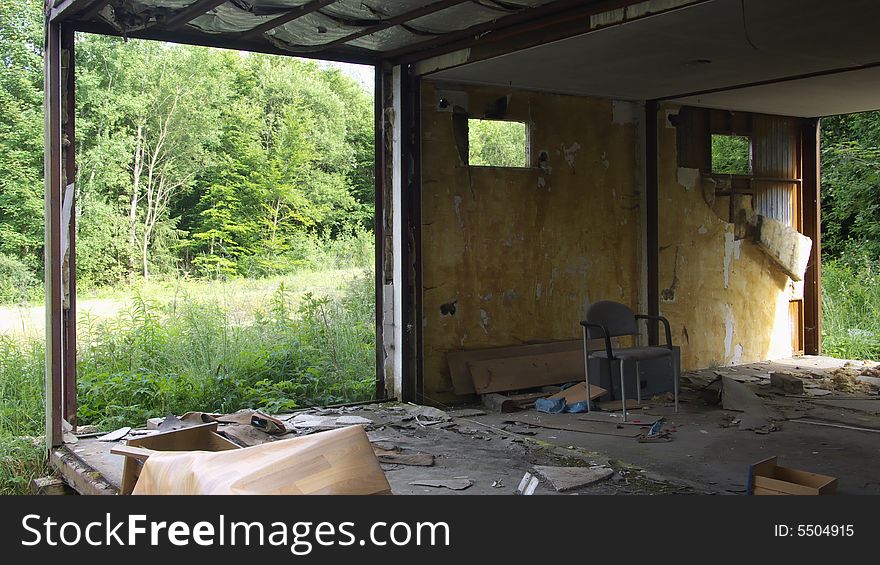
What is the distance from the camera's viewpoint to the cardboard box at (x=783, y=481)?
4.03 m

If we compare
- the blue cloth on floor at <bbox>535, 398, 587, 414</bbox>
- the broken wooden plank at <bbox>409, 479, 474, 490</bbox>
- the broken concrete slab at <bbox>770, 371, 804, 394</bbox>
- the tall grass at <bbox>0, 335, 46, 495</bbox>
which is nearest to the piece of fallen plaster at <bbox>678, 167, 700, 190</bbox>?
the broken concrete slab at <bbox>770, 371, 804, 394</bbox>

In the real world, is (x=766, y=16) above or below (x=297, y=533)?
above

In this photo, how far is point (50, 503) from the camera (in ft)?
10.8

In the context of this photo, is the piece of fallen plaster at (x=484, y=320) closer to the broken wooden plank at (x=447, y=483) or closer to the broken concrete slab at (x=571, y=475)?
the broken concrete slab at (x=571, y=475)

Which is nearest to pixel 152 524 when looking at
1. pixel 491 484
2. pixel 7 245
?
pixel 491 484

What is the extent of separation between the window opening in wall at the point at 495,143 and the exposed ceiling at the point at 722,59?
9991 mm

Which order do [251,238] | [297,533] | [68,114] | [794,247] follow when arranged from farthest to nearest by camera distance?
[251,238] → [794,247] → [68,114] → [297,533]

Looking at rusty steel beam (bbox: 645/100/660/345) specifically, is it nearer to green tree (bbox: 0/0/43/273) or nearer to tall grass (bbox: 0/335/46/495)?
tall grass (bbox: 0/335/46/495)

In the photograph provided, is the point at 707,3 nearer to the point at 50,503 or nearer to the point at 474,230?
the point at 474,230

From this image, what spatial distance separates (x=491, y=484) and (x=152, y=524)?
2.07 meters

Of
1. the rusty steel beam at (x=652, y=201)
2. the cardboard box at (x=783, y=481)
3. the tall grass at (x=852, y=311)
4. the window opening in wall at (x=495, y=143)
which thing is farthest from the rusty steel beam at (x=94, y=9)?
the window opening in wall at (x=495, y=143)

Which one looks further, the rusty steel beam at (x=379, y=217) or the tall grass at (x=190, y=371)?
the rusty steel beam at (x=379, y=217)

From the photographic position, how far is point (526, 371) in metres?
7.32

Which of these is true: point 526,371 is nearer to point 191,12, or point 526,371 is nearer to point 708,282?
point 708,282
